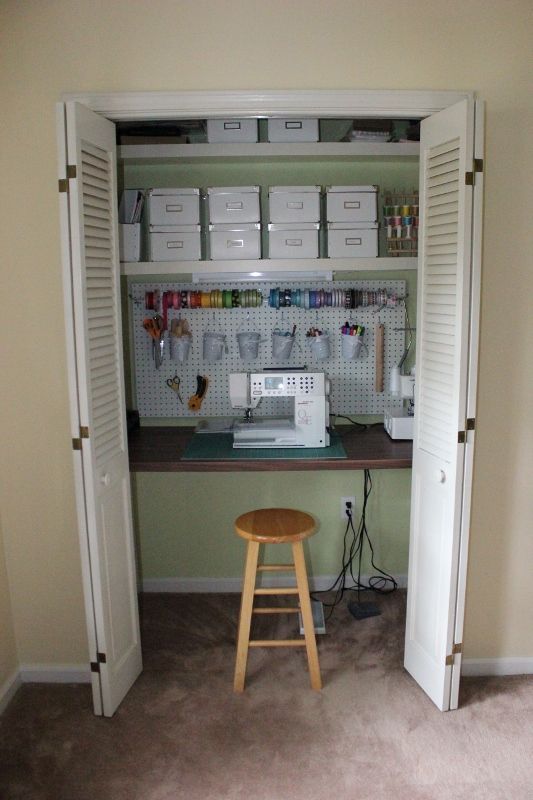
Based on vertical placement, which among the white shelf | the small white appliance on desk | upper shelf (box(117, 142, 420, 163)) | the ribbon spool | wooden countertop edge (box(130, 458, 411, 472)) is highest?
upper shelf (box(117, 142, 420, 163))

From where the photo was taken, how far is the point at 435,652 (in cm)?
242

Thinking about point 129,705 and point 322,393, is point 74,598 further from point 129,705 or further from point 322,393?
point 322,393

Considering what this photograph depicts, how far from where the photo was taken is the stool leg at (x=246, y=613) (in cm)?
250

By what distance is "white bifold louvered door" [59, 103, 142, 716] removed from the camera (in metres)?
2.07

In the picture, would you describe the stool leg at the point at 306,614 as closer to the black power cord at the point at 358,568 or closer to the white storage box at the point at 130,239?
the black power cord at the point at 358,568

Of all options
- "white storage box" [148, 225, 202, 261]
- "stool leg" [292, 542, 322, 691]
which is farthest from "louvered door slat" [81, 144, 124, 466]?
"stool leg" [292, 542, 322, 691]

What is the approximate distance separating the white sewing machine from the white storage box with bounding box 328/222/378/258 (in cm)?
53

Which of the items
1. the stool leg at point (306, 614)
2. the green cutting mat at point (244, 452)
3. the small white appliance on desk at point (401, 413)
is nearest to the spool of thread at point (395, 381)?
the small white appliance on desk at point (401, 413)

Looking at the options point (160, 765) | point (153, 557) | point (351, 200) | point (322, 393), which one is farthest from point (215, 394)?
point (160, 765)

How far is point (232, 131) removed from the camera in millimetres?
2652

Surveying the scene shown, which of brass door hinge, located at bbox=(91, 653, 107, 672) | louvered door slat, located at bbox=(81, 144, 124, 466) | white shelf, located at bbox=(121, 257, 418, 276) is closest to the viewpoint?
louvered door slat, located at bbox=(81, 144, 124, 466)

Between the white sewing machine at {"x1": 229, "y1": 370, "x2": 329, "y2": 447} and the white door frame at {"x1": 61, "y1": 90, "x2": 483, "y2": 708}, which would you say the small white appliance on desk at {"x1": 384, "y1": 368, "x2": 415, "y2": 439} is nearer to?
the white sewing machine at {"x1": 229, "y1": 370, "x2": 329, "y2": 447}

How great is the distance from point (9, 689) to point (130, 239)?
1.87 metres

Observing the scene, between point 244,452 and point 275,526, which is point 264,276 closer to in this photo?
point 244,452
